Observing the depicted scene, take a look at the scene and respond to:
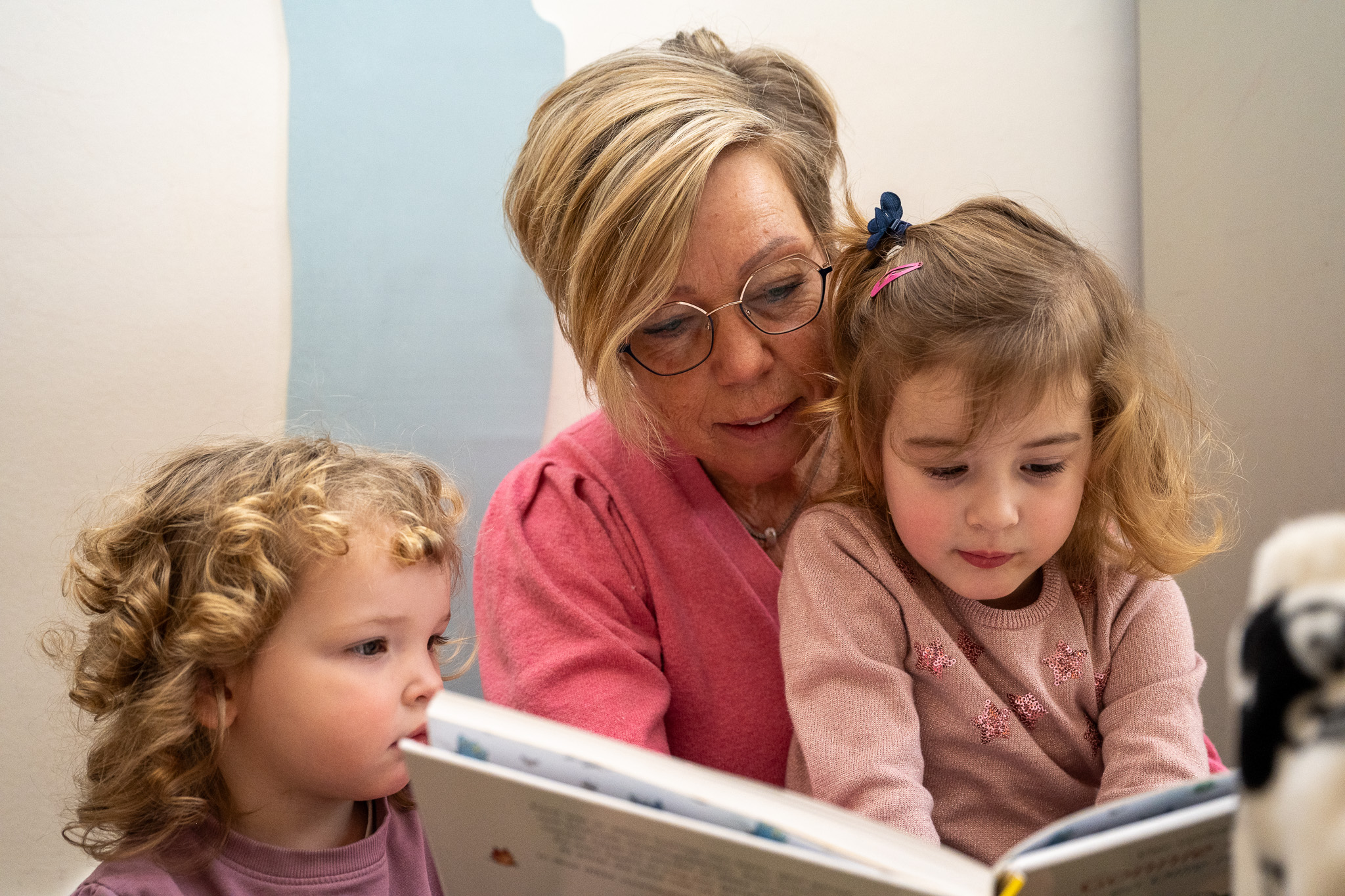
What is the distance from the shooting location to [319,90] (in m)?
1.69

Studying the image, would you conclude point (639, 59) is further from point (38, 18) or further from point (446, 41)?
point (38, 18)

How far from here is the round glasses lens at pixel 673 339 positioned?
1.22 meters

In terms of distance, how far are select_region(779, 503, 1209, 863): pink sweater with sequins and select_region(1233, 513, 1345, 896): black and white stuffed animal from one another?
61cm

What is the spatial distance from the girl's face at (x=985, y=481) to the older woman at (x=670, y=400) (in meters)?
0.22

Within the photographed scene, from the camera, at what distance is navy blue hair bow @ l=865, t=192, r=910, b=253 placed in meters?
1.21

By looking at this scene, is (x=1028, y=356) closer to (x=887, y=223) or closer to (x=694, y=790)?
(x=887, y=223)

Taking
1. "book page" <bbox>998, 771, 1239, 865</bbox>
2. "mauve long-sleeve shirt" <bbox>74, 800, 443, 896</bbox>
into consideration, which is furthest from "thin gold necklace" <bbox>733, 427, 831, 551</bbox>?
"book page" <bbox>998, 771, 1239, 865</bbox>

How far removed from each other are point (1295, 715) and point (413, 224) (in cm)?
160

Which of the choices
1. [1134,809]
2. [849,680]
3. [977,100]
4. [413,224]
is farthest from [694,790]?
[977,100]

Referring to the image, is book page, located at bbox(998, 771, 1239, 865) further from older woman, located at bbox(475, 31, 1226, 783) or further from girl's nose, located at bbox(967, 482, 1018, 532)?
older woman, located at bbox(475, 31, 1226, 783)

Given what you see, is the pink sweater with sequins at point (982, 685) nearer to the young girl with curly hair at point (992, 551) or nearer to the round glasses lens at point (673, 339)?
the young girl with curly hair at point (992, 551)

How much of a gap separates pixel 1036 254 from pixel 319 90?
1.22 m

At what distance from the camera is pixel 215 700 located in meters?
1.09

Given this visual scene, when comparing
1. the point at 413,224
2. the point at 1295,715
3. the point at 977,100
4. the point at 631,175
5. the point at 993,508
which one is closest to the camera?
the point at 1295,715
